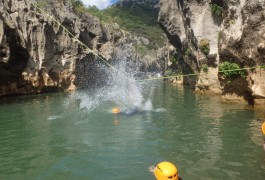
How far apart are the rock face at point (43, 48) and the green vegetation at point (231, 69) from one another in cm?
2201

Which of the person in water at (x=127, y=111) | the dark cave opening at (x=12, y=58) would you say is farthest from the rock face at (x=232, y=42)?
the dark cave opening at (x=12, y=58)

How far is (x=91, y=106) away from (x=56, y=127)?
7.97 meters

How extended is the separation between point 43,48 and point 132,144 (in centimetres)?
3346

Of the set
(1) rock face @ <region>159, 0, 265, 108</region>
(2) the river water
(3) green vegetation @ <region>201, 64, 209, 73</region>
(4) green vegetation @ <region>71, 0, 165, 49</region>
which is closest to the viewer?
(2) the river water

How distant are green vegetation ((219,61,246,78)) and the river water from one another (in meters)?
2.79

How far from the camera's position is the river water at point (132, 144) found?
11.7 meters

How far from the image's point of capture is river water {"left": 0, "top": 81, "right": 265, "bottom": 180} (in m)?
11.7

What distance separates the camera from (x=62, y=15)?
53156 millimetres

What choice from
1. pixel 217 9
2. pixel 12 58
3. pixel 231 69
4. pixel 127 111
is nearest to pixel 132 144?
pixel 127 111

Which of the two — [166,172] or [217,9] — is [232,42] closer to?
[217,9]

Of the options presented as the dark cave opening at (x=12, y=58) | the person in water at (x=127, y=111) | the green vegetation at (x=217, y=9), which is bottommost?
the person in water at (x=127, y=111)

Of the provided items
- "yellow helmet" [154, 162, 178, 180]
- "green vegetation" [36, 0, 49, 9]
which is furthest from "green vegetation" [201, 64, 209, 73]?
"yellow helmet" [154, 162, 178, 180]

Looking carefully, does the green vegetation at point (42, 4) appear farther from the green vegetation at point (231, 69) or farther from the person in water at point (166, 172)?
the person in water at point (166, 172)

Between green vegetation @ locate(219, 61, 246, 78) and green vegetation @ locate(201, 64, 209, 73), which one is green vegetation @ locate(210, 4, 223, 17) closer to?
green vegetation @ locate(201, 64, 209, 73)
